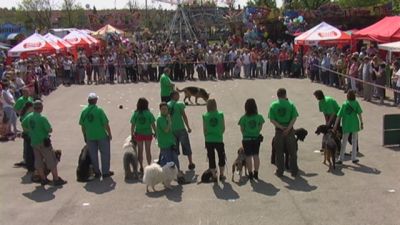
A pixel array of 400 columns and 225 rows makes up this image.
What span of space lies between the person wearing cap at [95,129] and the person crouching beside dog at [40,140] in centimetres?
69

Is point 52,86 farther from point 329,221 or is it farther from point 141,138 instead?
point 329,221

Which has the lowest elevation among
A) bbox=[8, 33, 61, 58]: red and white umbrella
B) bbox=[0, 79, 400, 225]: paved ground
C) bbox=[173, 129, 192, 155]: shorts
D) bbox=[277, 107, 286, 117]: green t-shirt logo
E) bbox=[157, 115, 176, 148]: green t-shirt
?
bbox=[0, 79, 400, 225]: paved ground

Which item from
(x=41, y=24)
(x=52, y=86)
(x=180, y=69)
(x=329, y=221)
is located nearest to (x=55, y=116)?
(x=52, y=86)

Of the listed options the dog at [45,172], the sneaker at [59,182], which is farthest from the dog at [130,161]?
the dog at [45,172]

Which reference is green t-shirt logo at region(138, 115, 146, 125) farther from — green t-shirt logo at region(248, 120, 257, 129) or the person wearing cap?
green t-shirt logo at region(248, 120, 257, 129)

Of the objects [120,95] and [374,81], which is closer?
[374,81]

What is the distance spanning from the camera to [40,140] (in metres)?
10.2

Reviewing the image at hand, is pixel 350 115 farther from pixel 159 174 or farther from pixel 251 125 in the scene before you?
pixel 159 174

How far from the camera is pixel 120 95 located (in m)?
23.8

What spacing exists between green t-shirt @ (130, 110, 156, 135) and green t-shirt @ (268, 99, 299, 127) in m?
2.43

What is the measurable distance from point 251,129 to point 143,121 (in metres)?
2.23

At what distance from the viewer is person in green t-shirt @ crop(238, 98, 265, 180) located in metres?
9.93

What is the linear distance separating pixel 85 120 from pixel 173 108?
5.93 feet

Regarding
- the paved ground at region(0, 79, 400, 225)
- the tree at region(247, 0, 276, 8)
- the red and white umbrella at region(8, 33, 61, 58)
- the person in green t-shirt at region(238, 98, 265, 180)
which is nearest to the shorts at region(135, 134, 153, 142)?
the paved ground at region(0, 79, 400, 225)
